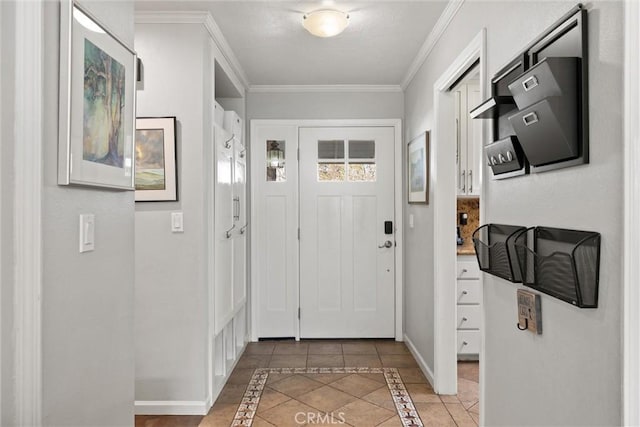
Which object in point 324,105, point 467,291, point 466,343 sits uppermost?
point 324,105

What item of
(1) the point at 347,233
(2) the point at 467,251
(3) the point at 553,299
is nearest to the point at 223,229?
(1) the point at 347,233

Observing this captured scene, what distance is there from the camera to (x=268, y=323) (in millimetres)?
4086

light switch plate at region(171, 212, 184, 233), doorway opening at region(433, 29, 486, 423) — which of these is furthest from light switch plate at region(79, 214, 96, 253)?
doorway opening at region(433, 29, 486, 423)

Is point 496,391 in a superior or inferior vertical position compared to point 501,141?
inferior

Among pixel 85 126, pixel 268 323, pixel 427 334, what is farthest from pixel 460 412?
pixel 85 126

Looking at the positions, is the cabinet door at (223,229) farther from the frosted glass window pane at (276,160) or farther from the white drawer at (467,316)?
the white drawer at (467,316)

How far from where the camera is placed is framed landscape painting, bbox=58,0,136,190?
3.65 feet

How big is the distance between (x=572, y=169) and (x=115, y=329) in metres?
1.56

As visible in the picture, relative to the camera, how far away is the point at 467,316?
3375 mm

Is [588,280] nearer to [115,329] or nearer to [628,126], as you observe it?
[628,126]

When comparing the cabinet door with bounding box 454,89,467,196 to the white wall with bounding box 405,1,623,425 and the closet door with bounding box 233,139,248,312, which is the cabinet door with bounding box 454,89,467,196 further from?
the closet door with bounding box 233,139,248,312

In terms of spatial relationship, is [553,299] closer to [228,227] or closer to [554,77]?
[554,77]

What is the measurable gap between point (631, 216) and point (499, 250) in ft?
2.27

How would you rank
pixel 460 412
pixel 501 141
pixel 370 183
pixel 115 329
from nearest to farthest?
pixel 115 329 < pixel 501 141 < pixel 460 412 < pixel 370 183
